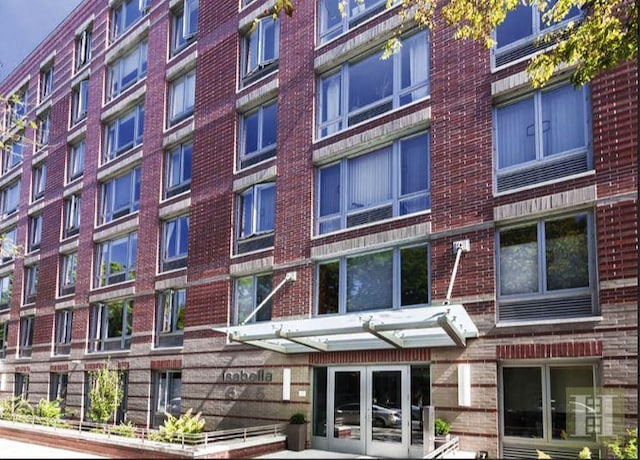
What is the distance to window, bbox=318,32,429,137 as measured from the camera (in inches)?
626

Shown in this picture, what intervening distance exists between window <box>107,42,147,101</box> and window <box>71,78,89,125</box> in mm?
2152

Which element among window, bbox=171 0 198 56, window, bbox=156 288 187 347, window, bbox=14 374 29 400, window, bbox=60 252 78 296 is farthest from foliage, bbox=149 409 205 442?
window, bbox=14 374 29 400

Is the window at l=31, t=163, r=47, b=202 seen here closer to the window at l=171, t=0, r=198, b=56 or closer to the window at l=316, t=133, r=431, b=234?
the window at l=171, t=0, r=198, b=56

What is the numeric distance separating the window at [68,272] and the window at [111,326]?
269cm

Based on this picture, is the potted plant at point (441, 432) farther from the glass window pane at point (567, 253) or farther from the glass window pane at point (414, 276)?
the glass window pane at point (567, 253)

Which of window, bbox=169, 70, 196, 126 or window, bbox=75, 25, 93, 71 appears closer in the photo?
window, bbox=169, 70, 196, 126

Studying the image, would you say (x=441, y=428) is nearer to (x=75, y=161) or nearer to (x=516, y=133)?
(x=516, y=133)

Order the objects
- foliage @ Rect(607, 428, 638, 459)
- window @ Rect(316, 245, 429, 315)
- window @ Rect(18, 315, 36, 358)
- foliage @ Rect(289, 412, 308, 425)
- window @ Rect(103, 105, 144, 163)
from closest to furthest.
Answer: foliage @ Rect(607, 428, 638, 459) < window @ Rect(316, 245, 429, 315) < foliage @ Rect(289, 412, 308, 425) < window @ Rect(103, 105, 144, 163) < window @ Rect(18, 315, 36, 358)

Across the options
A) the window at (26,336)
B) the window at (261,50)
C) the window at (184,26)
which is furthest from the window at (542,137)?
the window at (26,336)

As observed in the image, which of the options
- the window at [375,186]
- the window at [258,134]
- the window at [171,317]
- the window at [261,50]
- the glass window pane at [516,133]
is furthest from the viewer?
the window at [171,317]

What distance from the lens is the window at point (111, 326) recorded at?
23953 millimetres

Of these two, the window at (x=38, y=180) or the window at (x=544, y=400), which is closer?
the window at (x=544, y=400)

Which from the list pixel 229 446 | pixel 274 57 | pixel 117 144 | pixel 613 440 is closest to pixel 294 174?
pixel 274 57

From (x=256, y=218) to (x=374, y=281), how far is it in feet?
16.9
